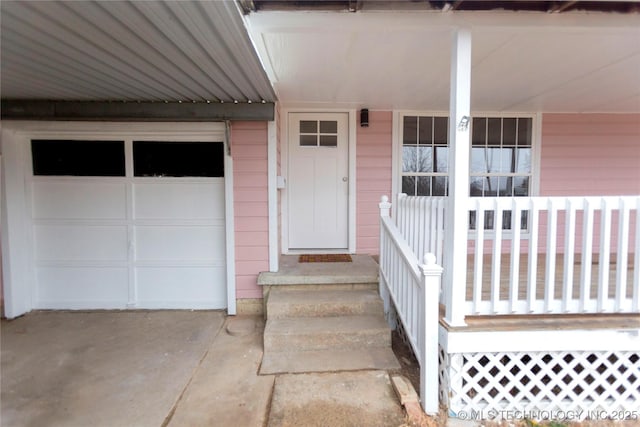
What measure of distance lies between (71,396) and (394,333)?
8.70 ft

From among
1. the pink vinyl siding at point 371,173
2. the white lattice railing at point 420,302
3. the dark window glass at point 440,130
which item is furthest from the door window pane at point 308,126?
the white lattice railing at point 420,302

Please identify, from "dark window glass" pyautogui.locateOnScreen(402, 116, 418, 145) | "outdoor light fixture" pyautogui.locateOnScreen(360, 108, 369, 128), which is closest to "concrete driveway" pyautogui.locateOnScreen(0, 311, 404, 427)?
"outdoor light fixture" pyautogui.locateOnScreen(360, 108, 369, 128)

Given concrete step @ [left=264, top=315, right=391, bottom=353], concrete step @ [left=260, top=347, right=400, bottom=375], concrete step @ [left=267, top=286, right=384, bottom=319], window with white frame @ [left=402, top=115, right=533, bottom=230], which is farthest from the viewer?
window with white frame @ [left=402, top=115, right=533, bottom=230]

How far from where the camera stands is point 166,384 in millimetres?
2285

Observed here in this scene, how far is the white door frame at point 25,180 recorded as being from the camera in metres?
3.44

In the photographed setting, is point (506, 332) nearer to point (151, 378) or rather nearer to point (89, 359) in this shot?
point (151, 378)

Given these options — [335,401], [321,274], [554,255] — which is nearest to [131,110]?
[321,274]

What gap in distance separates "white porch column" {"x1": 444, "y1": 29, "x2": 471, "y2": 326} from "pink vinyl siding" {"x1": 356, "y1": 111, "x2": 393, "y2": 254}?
2.03 m

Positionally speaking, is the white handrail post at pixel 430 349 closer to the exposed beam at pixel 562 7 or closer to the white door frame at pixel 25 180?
the exposed beam at pixel 562 7

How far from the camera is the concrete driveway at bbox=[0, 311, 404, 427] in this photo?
1.94m

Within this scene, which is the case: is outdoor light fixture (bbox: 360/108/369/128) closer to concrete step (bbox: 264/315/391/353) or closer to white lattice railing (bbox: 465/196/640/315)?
white lattice railing (bbox: 465/196/640/315)

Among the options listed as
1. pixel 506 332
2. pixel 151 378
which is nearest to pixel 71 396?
pixel 151 378

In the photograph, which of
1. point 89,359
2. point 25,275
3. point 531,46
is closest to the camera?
point 531,46

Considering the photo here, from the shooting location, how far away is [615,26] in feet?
6.47
